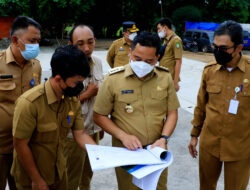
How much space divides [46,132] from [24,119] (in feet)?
A: 0.60

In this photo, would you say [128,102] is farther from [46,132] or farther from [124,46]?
[124,46]

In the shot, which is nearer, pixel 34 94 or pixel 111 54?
pixel 34 94

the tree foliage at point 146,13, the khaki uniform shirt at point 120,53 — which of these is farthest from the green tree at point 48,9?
the khaki uniform shirt at point 120,53

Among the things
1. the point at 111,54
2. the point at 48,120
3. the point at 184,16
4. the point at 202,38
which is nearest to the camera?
the point at 48,120

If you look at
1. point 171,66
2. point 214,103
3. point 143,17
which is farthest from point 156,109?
point 143,17

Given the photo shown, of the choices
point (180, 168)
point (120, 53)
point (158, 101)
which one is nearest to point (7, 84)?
point (158, 101)

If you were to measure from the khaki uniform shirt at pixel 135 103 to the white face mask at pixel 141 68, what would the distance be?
6 cm

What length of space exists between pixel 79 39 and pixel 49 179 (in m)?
1.26

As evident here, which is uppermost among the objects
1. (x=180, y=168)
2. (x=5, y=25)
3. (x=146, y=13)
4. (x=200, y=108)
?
(x=146, y=13)

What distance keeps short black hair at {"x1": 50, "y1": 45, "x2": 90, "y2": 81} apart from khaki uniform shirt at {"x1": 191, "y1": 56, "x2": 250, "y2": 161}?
3.96 ft

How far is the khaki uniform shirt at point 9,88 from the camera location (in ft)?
7.64

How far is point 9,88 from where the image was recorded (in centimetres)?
234

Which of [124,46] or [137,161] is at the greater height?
[124,46]

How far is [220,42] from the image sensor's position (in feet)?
7.43
